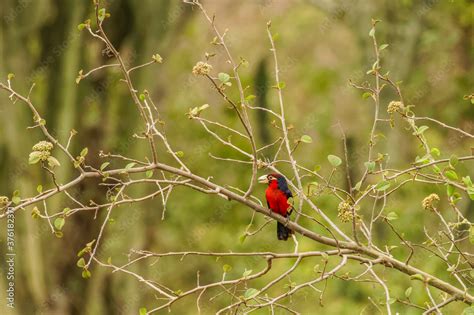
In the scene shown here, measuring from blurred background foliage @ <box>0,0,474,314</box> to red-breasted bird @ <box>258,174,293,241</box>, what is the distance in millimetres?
365

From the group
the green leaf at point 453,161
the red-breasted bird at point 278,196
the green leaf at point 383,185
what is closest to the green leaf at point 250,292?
the green leaf at point 383,185

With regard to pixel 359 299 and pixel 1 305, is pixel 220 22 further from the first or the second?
pixel 1 305

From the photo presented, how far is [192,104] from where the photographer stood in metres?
10.0

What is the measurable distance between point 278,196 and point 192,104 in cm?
667

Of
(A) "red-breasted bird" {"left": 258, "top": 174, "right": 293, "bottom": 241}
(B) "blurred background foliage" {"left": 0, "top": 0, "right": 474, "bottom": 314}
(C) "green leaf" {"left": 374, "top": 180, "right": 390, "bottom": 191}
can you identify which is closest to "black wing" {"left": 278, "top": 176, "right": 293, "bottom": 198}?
(A) "red-breasted bird" {"left": 258, "top": 174, "right": 293, "bottom": 241}

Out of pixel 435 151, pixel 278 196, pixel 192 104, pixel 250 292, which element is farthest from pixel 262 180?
pixel 192 104

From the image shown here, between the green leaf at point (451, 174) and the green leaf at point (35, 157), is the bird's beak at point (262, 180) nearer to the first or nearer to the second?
the green leaf at point (451, 174)

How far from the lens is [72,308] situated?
643 centimetres

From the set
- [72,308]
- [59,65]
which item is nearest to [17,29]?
[59,65]

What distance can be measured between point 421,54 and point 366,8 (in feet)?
4.66

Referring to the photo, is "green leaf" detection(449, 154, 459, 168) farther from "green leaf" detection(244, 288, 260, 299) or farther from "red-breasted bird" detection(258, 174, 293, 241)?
"red-breasted bird" detection(258, 174, 293, 241)

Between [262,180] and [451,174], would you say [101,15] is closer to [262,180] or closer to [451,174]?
[262,180]

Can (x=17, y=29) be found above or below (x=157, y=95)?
above

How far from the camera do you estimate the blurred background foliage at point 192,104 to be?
510cm
